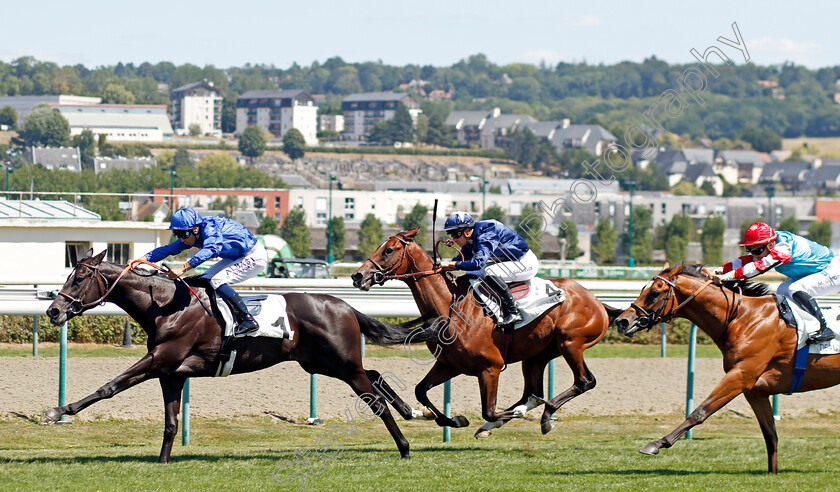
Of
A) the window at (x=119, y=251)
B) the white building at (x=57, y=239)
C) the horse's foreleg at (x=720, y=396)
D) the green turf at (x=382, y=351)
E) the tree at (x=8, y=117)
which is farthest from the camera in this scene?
the tree at (x=8, y=117)

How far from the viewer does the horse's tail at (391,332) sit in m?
7.40

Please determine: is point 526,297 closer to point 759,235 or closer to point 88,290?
point 759,235

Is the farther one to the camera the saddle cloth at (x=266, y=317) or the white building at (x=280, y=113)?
the white building at (x=280, y=113)

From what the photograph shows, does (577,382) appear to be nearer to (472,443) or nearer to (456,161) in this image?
(472,443)

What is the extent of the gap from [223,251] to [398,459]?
A: 6.08 ft

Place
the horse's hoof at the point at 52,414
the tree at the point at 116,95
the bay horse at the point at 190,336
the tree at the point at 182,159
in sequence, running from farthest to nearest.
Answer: the tree at the point at 116,95, the tree at the point at 182,159, the bay horse at the point at 190,336, the horse's hoof at the point at 52,414

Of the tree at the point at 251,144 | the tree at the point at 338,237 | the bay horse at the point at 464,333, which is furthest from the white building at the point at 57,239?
the tree at the point at 251,144

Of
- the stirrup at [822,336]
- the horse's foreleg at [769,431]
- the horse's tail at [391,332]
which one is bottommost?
the horse's foreleg at [769,431]

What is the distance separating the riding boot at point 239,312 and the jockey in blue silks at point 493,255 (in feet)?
4.80

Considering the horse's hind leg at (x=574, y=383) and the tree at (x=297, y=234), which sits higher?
the horse's hind leg at (x=574, y=383)

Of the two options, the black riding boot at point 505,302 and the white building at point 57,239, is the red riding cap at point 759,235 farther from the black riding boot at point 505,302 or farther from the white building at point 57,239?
the white building at point 57,239

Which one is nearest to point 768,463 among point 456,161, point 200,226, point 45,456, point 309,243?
point 200,226

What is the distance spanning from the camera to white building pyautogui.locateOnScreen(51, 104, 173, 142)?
6171 inches

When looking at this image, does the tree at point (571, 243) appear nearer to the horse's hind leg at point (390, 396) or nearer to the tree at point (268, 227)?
the tree at point (268, 227)
